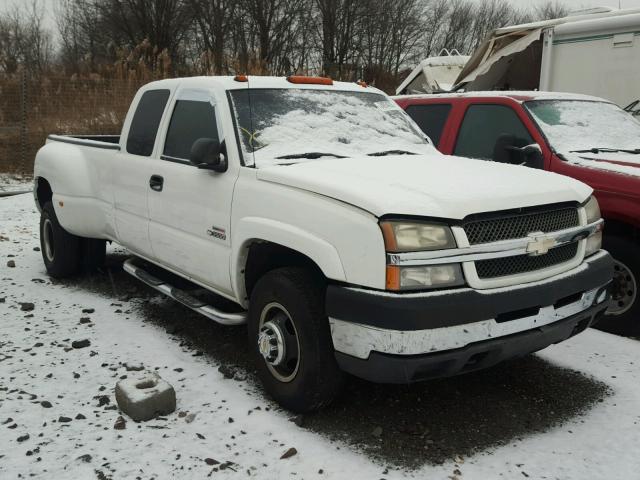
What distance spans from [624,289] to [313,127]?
277cm

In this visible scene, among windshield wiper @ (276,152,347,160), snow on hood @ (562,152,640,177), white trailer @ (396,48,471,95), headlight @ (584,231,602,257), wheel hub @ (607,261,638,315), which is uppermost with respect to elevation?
white trailer @ (396,48,471,95)

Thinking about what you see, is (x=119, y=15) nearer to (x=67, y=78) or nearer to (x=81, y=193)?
(x=67, y=78)

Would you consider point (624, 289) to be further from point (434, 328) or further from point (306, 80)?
point (306, 80)

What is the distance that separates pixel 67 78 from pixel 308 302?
12.5 m

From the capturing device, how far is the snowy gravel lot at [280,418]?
2.90 m

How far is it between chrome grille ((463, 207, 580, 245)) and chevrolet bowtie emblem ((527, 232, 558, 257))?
5 centimetres

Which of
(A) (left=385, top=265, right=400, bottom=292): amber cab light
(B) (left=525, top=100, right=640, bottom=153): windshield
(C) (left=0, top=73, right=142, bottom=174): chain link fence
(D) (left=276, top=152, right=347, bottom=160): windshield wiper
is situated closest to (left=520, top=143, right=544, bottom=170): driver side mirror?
(B) (left=525, top=100, right=640, bottom=153): windshield

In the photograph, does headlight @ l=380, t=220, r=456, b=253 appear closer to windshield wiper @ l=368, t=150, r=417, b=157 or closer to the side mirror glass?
windshield wiper @ l=368, t=150, r=417, b=157

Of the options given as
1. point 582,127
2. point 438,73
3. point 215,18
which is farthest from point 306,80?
point 215,18

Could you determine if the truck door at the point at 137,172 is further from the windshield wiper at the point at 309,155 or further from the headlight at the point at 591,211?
the headlight at the point at 591,211

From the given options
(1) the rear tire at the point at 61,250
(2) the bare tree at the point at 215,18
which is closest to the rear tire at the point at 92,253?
(1) the rear tire at the point at 61,250

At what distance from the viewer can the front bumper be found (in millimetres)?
2729

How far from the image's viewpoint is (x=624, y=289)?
471 centimetres

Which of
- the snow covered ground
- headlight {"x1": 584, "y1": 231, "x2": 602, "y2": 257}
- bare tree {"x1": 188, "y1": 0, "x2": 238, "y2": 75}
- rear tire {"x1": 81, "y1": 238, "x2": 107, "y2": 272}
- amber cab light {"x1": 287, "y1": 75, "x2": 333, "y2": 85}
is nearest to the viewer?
headlight {"x1": 584, "y1": 231, "x2": 602, "y2": 257}
